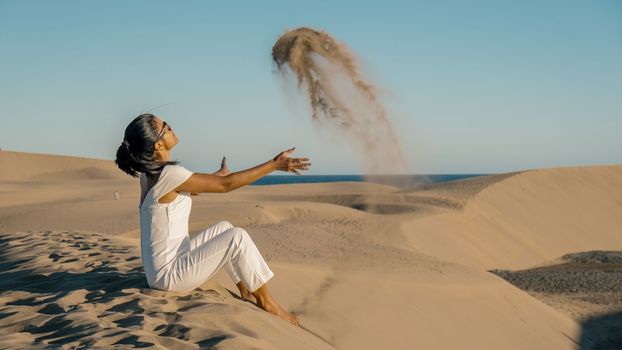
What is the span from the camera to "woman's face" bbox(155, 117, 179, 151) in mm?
5039

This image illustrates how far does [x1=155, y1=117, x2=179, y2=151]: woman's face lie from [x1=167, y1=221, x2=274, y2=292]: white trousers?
0.73 metres

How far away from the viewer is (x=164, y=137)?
16.6 feet

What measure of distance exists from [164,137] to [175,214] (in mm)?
575

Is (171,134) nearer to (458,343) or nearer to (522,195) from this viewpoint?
(458,343)

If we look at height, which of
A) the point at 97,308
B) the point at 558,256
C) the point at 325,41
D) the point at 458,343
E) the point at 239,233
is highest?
the point at 325,41

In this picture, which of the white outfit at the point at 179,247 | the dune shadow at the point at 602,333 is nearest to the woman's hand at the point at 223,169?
the white outfit at the point at 179,247

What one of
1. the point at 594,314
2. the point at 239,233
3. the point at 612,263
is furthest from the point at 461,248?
the point at 239,233

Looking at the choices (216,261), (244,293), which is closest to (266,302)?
(244,293)

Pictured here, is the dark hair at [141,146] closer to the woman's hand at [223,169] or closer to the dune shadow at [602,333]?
the woman's hand at [223,169]

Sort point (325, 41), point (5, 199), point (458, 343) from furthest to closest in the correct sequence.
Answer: point (5, 199)
point (325, 41)
point (458, 343)

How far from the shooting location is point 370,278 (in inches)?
332

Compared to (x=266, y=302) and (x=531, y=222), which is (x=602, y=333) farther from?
(x=531, y=222)

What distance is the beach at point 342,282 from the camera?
4.59 meters

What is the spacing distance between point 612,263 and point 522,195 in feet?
23.8
